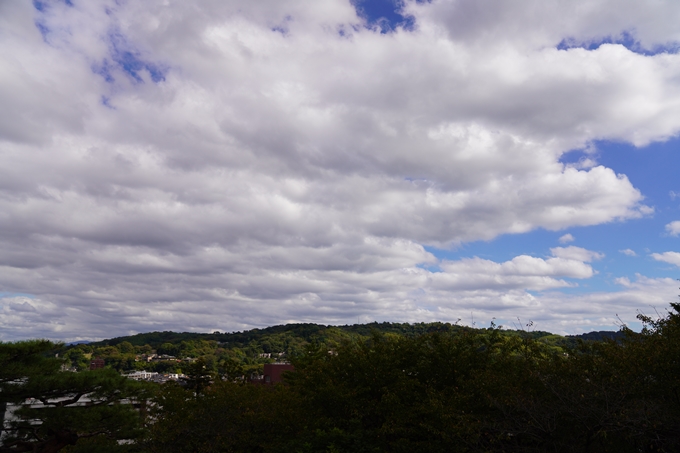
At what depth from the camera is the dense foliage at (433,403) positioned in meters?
14.8

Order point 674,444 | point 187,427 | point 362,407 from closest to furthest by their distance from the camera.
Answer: point 674,444 → point 362,407 → point 187,427

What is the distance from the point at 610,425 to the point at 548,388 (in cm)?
248

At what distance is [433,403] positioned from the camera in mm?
17125

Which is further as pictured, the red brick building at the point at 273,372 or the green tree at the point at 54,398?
the red brick building at the point at 273,372

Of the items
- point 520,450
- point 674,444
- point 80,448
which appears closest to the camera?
point 674,444

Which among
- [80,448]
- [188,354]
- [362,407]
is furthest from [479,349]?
[188,354]

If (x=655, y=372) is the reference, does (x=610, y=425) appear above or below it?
below

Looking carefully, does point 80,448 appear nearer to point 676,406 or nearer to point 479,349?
point 479,349

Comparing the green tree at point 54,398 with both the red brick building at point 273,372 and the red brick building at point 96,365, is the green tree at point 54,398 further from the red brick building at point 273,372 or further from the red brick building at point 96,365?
the red brick building at point 273,372

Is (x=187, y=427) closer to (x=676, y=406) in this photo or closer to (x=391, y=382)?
(x=391, y=382)

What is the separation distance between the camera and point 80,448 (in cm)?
1725

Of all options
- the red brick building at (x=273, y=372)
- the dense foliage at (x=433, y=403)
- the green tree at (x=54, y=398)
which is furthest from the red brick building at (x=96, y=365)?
the red brick building at (x=273, y=372)

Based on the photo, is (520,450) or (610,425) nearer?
(610,425)

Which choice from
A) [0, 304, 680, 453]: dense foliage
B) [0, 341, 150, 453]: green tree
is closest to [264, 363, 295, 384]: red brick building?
[0, 304, 680, 453]: dense foliage
